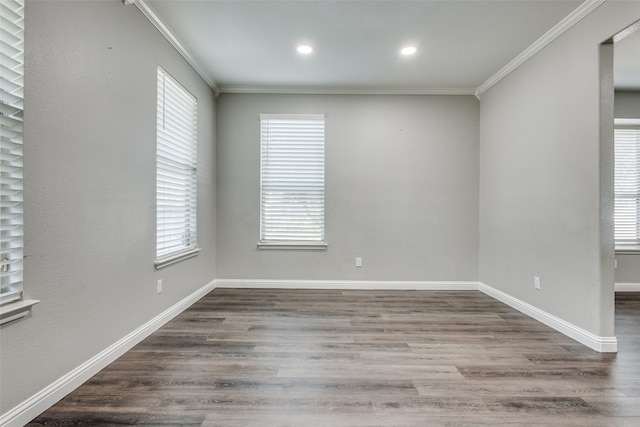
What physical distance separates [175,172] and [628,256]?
5.73 metres

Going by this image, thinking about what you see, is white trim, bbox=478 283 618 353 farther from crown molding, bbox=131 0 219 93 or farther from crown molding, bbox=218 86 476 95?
crown molding, bbox=131 0 219 93

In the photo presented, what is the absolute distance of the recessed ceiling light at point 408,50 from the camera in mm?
2848

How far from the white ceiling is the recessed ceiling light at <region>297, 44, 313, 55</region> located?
0.06 metres

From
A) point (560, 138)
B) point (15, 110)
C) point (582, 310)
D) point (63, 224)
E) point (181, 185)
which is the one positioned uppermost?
point (560, 138)

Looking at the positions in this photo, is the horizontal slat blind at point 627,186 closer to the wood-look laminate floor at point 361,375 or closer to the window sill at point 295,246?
the wood-look laminate floor at point 361,375

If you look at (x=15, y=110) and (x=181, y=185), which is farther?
(x=181, y=185)

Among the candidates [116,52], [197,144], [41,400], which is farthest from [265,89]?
[41,400]

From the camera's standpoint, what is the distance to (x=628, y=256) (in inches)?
147

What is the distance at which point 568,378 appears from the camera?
1.84 m

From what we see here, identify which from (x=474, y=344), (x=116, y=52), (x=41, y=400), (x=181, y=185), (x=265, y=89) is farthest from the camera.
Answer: (x=265, y=89)

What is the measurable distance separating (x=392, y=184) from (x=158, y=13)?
3085mm

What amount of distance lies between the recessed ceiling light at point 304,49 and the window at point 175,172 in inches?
51.2

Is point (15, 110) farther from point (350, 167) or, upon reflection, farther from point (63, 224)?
point (350, 167)

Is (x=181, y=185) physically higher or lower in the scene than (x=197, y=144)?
lower
